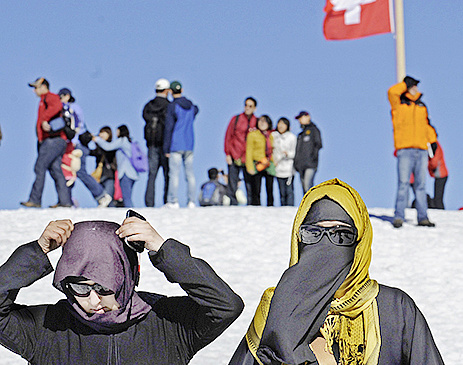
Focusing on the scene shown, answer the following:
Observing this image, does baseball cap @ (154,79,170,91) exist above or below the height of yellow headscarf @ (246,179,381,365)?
above

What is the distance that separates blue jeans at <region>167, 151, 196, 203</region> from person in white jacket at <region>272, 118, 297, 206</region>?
5.25 ft

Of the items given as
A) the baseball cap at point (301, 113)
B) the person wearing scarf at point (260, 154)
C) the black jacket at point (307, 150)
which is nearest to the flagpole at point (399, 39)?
the baseball cap at point (301, 113)

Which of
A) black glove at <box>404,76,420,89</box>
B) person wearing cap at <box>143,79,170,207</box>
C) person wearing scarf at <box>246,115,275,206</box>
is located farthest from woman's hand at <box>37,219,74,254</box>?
person wearing scarf at <box>246,115,275,206</box>

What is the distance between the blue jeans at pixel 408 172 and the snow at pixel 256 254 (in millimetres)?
384

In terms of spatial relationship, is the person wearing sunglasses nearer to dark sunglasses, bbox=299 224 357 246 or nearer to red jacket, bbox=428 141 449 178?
dark sunglasses, bbox=299 224 357 246

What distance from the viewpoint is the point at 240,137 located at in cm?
1248

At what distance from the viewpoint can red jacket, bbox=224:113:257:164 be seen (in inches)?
490

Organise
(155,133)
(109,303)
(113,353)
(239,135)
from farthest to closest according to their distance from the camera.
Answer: (239,135)
(155,133)
(113,353)
(109,303)

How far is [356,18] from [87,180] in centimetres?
642

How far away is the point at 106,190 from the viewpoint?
13.0m

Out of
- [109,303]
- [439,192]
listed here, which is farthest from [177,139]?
[109,303]

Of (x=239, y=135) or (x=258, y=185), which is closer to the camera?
(x=239, y=135)

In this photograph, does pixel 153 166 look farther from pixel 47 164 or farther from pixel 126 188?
pixel 47 164

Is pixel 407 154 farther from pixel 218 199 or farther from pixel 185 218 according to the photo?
pixel 218 199
